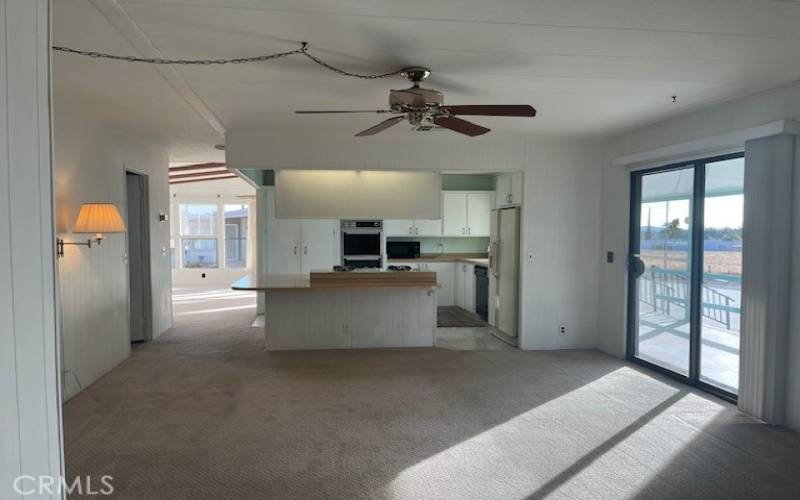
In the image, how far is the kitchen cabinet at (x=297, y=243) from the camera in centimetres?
741

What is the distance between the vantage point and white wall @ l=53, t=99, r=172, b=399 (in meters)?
3.83

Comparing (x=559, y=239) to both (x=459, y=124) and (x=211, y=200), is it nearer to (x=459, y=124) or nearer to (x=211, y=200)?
(x=459, y=124)

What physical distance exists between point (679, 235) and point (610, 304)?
119 centimetres

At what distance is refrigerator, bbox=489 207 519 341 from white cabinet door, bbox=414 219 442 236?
1906mm

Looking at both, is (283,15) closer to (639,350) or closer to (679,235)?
(679,235)

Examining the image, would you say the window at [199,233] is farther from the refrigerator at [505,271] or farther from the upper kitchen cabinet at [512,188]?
Answer: the upper kitchen cabinet at [512,188]

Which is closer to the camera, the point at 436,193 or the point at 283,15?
the point at 283,15

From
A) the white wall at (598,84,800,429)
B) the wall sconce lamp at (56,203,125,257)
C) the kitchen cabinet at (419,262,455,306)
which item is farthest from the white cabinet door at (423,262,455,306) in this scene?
the wall sconce lamp at (56,203,125,257)

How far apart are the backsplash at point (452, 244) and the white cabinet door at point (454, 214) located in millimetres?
408

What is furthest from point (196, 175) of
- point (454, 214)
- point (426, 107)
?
point (426, 107)

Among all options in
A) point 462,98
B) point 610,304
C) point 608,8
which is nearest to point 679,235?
point 610,304

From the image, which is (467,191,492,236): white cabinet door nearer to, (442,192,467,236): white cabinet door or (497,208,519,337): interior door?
(442,192,467,236): white cabinet door

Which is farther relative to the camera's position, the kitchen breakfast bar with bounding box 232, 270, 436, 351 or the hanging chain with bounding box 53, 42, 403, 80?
the kitchen breakfast bar with bounding box 232, 270, 436, 351

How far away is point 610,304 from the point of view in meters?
5.32
